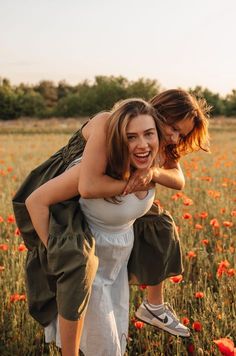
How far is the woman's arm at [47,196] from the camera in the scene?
83.4 inches

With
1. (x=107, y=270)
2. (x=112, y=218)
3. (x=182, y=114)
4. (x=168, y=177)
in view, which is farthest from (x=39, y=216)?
(x=182, y=114)

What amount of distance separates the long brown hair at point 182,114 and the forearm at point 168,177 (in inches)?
4.9

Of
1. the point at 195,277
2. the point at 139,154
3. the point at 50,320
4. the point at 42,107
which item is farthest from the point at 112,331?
the point at 42,107

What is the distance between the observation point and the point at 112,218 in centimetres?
220

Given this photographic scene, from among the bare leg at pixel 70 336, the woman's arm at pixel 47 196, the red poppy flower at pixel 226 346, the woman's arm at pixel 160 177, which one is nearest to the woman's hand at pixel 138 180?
the woman's arm at pixel 160 177

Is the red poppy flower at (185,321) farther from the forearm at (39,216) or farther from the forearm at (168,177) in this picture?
the forearm at (39,216)

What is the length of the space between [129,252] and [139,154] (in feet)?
2.08

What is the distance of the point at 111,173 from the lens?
2.11 metres

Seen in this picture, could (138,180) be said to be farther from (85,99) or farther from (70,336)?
(85,99)

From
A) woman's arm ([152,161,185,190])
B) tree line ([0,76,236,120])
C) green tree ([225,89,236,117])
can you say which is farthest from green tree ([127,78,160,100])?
woman's arm ([152,161,185,190])

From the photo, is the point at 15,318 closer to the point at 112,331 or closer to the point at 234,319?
the point at 112,331

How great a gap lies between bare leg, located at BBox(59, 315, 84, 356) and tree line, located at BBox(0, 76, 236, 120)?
172 ft

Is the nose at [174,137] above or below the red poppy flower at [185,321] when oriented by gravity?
above

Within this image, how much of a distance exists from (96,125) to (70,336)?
941 mm
